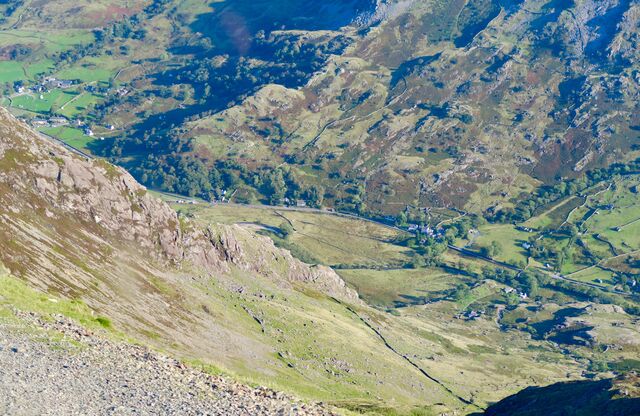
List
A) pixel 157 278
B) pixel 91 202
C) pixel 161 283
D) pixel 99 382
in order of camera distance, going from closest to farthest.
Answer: pixel 99 382 < pixel 161 283 < pixel 157 278 < pixel 91 202

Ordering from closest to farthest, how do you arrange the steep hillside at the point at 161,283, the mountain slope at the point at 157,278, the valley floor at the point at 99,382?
the valley floor at the point at 99,382
the steep hillside at the point at 161,283
the mountain slope at the point at 157,278

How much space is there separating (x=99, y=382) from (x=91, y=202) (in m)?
101

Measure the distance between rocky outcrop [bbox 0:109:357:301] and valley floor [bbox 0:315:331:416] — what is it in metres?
59.0

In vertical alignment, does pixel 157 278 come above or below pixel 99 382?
below

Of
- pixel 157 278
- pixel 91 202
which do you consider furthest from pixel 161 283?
Result: pixel 91 202

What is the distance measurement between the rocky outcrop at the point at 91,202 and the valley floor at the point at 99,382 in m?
59.0

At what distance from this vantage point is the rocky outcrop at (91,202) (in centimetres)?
14412

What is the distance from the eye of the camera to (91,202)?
15975cm

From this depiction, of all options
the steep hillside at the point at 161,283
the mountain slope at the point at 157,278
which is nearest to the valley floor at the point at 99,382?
the steep hillside at the point at 161,283

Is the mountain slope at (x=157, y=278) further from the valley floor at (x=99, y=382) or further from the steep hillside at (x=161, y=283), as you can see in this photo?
the valley floor at (x=99, y=382)

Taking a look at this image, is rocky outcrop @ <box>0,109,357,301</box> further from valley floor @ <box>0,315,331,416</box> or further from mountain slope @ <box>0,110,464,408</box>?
valley floor @ <box>0,315,331,416</box>

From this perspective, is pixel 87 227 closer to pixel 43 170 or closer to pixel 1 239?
pixel 43 170

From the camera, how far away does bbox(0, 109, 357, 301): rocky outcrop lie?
144 metres

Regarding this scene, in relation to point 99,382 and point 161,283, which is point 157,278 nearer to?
point 161,283
